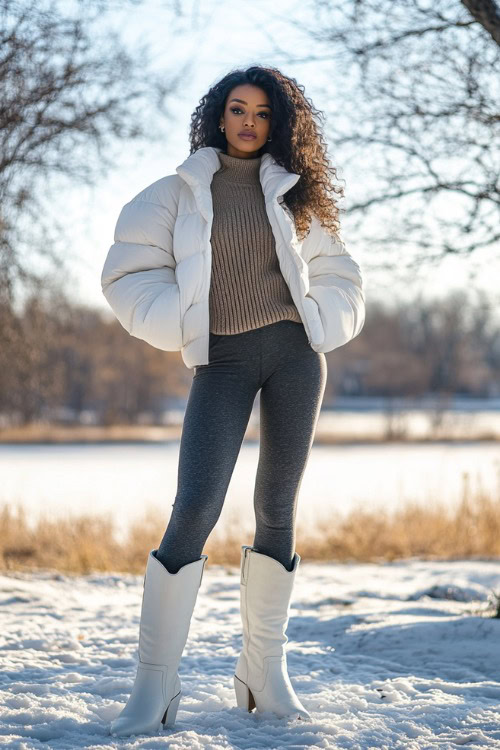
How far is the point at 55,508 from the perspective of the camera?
27.1 ft

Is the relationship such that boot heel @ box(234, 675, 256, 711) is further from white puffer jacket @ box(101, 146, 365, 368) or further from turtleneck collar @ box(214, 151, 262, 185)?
turtleneck collar @ box(214, 151, 262, 185)

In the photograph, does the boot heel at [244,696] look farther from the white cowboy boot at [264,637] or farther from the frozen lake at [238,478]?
the frozen lake at [238,478]

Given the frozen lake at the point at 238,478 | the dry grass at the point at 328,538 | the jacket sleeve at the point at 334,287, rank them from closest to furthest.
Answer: the jacket sleeve at the point at 334,287 → the dry grass at the point at 328,538 → the frozen lake at the point at 238,478

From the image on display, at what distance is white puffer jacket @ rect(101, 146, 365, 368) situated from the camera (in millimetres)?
2211

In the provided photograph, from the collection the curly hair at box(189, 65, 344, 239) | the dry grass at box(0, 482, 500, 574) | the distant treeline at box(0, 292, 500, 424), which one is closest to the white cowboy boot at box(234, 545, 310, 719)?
the curly hair at box(189, 65, 344, 239)

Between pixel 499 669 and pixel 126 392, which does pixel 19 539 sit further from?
pixel 126 392

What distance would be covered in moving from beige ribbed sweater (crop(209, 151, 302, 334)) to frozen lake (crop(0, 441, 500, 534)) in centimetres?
487

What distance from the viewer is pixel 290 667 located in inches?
116

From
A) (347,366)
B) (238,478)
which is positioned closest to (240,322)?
(238,478)

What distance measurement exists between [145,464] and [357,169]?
39.5 ft

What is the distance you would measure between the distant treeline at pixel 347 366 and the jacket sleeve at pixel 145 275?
14.1 ft

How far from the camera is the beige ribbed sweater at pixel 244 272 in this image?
7.39 feet

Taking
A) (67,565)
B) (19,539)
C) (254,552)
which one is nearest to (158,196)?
(254,552)

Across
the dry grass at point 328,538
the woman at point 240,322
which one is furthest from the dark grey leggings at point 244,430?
the dry grass at point 328,538
